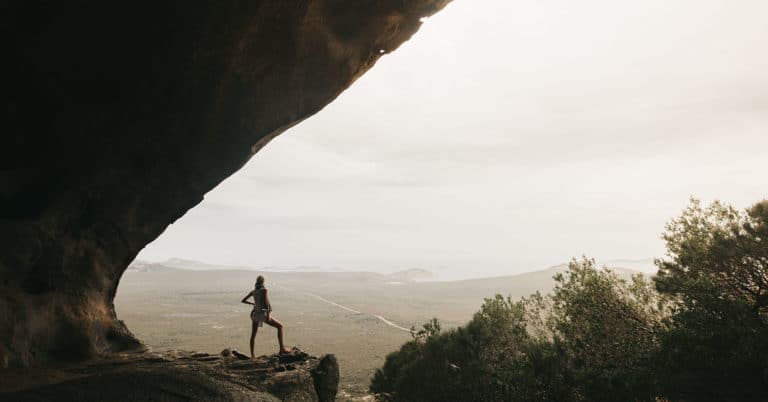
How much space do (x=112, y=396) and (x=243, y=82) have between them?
10157 mm

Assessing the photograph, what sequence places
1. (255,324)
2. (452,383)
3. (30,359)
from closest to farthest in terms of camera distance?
(30,359)
(255,324)
(452,383)

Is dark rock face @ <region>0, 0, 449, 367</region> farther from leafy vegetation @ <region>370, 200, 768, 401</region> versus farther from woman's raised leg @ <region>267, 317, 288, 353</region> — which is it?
leafy vegetation @ <region>370, 200, 768, 401</region>

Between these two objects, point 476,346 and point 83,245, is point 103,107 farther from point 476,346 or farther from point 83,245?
point 476,346

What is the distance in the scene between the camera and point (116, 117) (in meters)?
11.5

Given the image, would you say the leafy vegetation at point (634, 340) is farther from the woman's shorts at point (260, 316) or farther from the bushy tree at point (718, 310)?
the woman's shorts at point (260, 316)

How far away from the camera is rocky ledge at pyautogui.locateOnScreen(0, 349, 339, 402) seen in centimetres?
763

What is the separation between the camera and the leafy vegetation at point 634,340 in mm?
13688

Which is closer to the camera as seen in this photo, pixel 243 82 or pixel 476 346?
pixel 243 82

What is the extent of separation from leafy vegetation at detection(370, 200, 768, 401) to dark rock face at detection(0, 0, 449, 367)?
16.2 m

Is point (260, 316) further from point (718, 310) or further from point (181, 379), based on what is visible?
point (718, 310)

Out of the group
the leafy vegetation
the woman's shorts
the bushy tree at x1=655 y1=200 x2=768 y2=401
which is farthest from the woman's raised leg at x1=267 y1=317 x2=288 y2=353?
the bushy tree at x1=655 y1=200 x2=768 y2=401

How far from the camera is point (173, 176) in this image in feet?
46.8

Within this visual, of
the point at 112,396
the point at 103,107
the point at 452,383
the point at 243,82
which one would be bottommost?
the point at 452,383

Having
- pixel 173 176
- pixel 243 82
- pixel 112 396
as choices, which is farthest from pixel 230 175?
pixel 112 396
